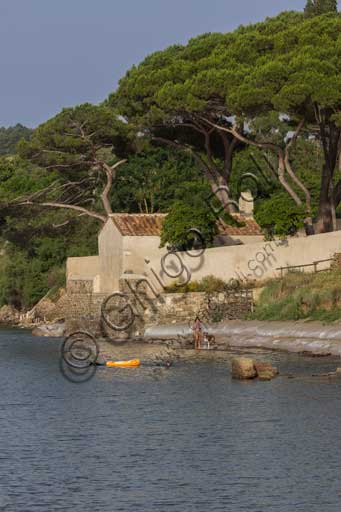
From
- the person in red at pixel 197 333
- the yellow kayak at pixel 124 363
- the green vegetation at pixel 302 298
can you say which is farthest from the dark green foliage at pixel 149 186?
→ the yellow kayak at pixel 124 363

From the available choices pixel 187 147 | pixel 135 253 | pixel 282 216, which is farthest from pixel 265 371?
pixel 187 147

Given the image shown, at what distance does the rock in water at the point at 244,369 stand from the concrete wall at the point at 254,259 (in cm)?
1418

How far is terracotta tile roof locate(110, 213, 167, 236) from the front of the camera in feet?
189

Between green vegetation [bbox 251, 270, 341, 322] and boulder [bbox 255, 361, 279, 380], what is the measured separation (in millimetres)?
7869

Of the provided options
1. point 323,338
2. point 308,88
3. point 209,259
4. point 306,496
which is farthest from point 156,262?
point 306,496

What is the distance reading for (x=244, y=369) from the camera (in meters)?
34.9

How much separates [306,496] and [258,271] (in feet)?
106

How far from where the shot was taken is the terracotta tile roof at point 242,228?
5991cm

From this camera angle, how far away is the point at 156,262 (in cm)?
5619

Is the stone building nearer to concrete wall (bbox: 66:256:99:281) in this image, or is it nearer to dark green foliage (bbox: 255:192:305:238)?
concrete wall (bbox: 66:256:99:281)

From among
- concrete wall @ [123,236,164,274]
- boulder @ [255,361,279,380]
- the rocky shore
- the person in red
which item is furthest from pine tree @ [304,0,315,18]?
boulder @ [255,361,279,380]

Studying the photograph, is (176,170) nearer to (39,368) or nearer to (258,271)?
(258,271)

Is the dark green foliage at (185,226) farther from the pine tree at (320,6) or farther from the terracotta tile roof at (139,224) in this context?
the pine tree at (320,6)

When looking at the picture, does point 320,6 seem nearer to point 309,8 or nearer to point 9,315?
point 309,8
